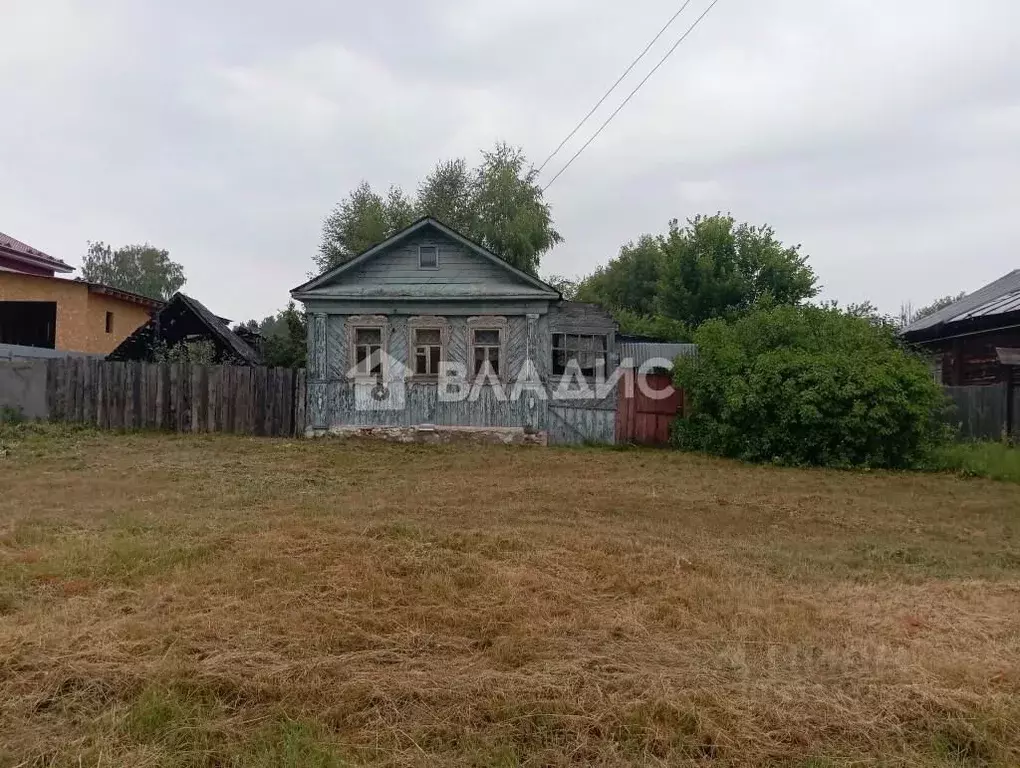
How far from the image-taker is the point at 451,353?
47.5 ft

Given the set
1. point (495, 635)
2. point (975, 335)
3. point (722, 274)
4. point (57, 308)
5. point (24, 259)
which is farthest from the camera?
point (722, 274)

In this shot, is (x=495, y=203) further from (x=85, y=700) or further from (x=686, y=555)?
(x=85, y=700)

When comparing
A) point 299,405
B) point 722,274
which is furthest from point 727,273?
point 299,405

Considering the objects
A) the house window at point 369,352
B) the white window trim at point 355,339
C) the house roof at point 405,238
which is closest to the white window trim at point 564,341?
the house roof at point 405,238

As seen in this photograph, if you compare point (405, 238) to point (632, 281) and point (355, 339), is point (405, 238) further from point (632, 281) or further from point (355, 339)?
point (632, 281)

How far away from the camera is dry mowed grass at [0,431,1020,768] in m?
2.66

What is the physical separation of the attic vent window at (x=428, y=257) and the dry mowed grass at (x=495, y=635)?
27.3ft

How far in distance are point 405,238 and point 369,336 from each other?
7.75ft

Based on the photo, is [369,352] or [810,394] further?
[369,352]

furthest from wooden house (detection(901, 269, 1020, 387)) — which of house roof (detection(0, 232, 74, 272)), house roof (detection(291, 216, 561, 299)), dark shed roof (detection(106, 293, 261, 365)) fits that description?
house roof (detection(0, 232, 74, 272))

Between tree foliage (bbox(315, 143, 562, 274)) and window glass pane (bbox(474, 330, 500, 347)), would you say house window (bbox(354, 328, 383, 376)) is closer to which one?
window glass pane (bbox(474, 330, 500, 347))

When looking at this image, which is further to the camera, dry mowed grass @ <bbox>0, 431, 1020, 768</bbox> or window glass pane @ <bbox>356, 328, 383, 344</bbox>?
window glass pane @ <bbox>356, 328, 383, 344</bbox>

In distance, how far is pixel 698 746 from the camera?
2650 mm

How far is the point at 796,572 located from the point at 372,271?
11700 mm
